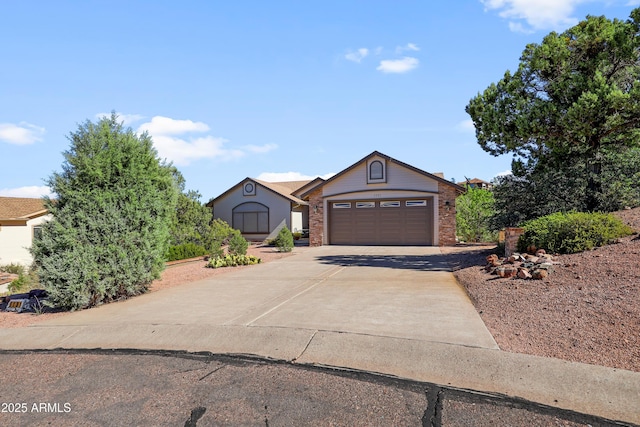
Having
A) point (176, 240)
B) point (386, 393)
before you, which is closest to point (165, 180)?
point (386, 393)

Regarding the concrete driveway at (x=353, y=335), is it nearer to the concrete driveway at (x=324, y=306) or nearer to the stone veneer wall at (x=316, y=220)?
the concrete driveway at (x=324, y=306)

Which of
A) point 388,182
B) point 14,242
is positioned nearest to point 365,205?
point 388,182

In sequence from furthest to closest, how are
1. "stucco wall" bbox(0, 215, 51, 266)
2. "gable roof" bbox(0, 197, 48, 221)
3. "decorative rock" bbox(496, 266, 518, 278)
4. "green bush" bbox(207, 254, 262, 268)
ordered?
"gable roof" bbox(0, 197, 48, 221) < "stucco wall" bbox(0, 215, 51, 266) < "green bush" bbox(207, 254, 262, 268) < "decorative rock" bbox(496, 266, 518, 278)

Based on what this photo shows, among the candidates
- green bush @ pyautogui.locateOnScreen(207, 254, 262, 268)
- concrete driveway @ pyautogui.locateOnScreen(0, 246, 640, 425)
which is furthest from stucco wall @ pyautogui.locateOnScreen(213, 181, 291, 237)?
concrete driveway @ pyautogui.locateOnScreen(0, 246, 640, 425)

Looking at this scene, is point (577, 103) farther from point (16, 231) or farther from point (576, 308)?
point (16, 231)

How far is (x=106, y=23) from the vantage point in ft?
33.0

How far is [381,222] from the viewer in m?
21.6

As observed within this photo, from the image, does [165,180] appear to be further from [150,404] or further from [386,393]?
[386,393]

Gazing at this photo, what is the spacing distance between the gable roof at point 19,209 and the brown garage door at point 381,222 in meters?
16.6

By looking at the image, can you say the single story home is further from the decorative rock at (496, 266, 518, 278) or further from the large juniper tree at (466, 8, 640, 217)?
the decorative rock at (496, 266, 518, 278)

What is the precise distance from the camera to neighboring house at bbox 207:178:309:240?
28.5m

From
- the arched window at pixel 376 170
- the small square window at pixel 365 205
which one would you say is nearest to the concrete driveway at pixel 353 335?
the small square window at pixel 365 205

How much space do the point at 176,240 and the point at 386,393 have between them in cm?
1479

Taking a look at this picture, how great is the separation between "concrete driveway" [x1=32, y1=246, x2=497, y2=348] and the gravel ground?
0.39 m
